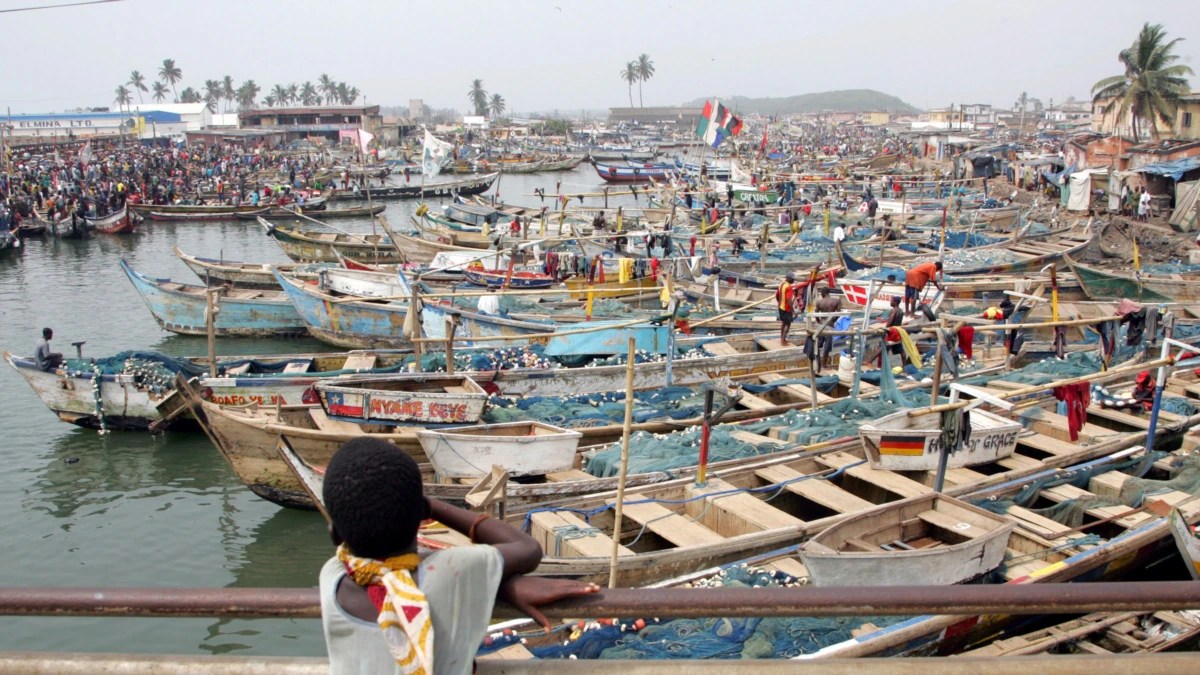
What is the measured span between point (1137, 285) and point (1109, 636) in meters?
A: 17.3

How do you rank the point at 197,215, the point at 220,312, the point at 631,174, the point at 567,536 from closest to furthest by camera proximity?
1. the point at 567,536
2. the point at 220,312
3. the point at 197,215
4. the point at 631,174

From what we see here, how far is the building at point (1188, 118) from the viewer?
40.5m

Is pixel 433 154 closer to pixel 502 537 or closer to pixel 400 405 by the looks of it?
pixel 400 405

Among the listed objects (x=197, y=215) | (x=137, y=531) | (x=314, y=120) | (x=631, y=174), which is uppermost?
(x=314, y=120)

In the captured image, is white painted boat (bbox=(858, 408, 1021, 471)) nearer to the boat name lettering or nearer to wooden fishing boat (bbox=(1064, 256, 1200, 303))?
the boat name lettering

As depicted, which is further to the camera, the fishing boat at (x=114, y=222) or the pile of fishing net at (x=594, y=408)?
the fishing boat at (x=114, y=222)

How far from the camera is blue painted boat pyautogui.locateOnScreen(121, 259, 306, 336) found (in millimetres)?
22688

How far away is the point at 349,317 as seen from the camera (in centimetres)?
2142

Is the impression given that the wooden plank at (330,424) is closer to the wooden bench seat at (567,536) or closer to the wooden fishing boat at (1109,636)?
the wooden bench seat at (567,536)

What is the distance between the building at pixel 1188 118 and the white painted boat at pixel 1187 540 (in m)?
39.2

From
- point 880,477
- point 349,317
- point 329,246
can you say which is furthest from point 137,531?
point 329,246

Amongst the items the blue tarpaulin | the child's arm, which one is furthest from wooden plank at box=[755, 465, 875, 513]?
the blue tarpaulin

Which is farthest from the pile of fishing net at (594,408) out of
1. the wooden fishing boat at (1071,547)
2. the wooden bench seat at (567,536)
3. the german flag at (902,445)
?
the wooden fishing boat at (1071,547)

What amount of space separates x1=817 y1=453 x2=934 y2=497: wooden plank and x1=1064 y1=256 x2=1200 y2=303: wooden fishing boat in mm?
15138
